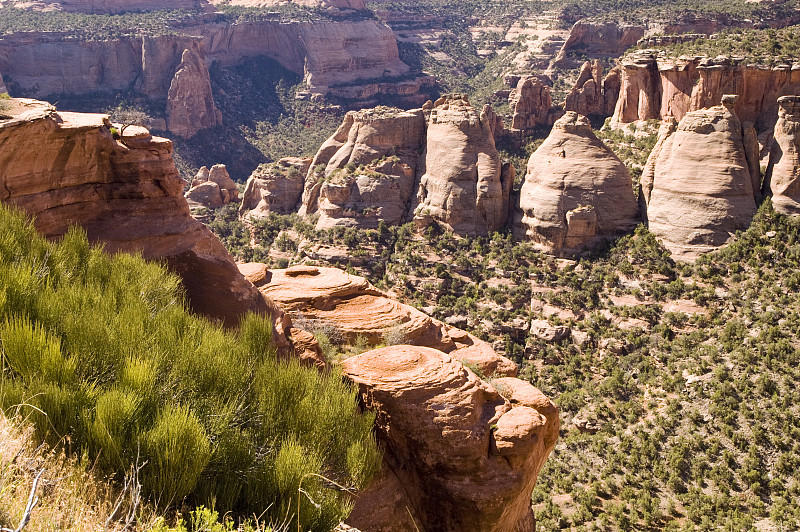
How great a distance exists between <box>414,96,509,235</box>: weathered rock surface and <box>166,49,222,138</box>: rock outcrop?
52465 mm

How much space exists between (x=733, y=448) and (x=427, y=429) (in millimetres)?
18840

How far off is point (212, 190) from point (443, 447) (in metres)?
52.5

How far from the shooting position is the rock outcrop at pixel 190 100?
94.4 m

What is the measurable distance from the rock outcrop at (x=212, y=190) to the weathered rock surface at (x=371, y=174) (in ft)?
38.9

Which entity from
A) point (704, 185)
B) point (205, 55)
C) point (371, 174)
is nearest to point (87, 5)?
point (205, 55)

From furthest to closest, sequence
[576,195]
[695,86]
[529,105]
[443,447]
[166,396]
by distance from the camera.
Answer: [529,105] → [695,86] → [576,195] → [443,447] → [166,396]

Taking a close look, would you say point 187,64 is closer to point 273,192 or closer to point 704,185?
point 273,192

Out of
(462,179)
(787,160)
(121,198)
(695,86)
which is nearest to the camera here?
(121,198)

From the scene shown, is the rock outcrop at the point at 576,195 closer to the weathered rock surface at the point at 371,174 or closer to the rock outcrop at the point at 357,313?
the weathered rock surface at the point at 371,174

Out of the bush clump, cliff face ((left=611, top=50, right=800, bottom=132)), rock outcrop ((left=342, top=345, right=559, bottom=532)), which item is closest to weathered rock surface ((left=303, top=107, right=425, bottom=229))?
cliff face ((left=611, top=50, right=800, bottom=132))

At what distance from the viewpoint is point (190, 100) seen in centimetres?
9544

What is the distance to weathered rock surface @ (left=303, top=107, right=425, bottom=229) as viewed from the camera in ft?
175

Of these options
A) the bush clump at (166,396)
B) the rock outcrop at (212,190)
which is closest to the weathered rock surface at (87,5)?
the rock outcrop at (212,190)

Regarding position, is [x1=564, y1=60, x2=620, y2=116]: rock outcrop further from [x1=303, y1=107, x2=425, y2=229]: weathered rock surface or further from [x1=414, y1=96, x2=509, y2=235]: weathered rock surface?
[x1=303, y1=107, x2=425, y2=229]: weathered rock surface
